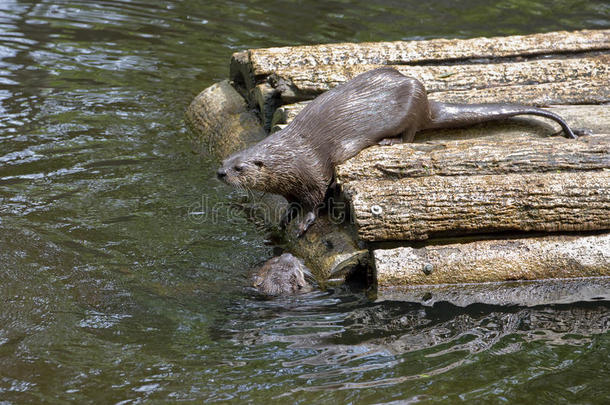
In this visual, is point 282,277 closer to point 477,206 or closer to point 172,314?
point 172,314

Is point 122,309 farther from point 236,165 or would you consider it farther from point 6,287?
point 236,165

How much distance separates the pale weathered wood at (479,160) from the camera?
4305 millimetres

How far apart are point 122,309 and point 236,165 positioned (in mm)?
1238

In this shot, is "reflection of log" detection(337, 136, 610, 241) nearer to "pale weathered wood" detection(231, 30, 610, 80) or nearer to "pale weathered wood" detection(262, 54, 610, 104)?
"pale weathered wood" detection(262, 54, 610, 104)

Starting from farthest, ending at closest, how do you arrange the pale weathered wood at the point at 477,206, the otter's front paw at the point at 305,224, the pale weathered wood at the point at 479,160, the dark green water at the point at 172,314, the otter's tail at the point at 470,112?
the otter's tail at the point at 470,112, the otter's front paw at the point at 305,224, the pale weathered wood at the point at 479,160, the pale weathered wood at the point at 477,206, the dark green water at the point at 172,314

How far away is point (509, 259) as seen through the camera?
167 inches

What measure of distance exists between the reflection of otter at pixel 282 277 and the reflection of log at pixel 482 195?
44 centimetres

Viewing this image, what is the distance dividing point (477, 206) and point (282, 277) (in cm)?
116

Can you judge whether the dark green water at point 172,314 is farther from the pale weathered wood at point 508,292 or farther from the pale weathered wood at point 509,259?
the pale weathered wood at point 509,259

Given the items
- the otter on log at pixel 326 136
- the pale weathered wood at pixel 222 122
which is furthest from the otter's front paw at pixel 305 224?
the pale weathered wood at pixel 222 122

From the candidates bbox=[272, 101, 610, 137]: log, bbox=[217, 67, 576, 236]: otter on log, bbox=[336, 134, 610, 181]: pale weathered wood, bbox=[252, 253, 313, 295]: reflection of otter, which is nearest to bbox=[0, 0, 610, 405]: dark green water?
bbox=[252, 253, 313, 295]: reflection of otter

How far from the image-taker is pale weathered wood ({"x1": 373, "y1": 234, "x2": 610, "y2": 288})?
4.20 m

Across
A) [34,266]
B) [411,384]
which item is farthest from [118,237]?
[411,384]

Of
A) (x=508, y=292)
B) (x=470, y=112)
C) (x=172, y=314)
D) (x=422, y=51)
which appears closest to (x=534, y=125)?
(x=470, y=112)
